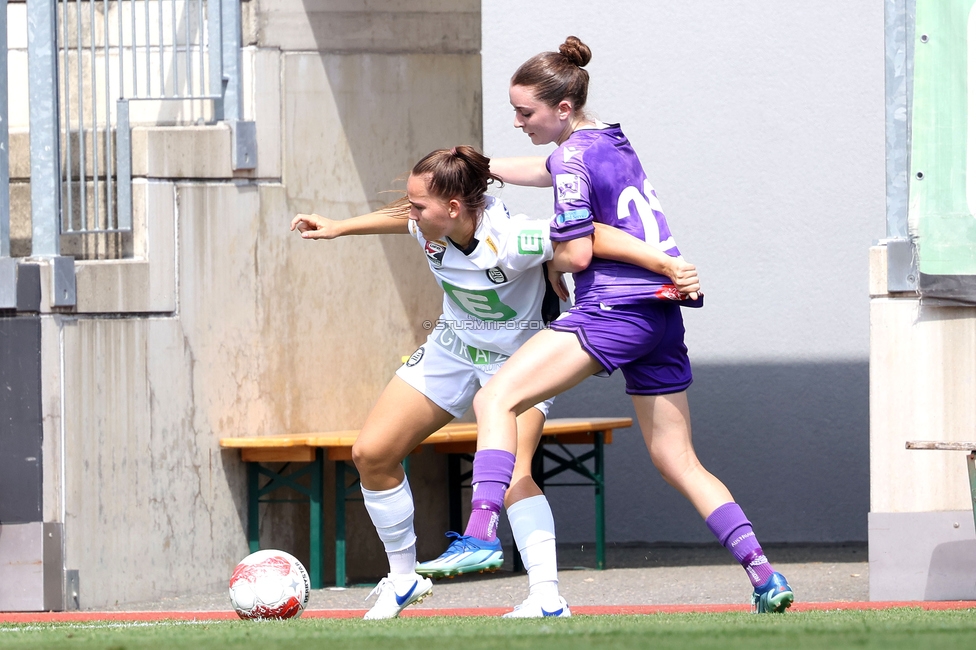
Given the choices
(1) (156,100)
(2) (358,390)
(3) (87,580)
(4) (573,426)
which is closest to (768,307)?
(4) (573,426)

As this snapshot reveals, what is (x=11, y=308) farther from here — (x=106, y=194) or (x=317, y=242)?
(x=317, y=242)

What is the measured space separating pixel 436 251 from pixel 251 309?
3.19m

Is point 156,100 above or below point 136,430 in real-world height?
above

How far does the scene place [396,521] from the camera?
17.2 ft

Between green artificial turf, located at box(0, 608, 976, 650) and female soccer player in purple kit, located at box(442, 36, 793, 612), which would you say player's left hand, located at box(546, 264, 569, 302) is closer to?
female soccer player in purple kit, located at box(442, 36, 793, 612)

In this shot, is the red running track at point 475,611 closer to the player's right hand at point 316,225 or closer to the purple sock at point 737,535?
the purple sock at point 737,535

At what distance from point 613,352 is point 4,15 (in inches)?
171

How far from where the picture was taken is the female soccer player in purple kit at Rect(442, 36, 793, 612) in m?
4.60

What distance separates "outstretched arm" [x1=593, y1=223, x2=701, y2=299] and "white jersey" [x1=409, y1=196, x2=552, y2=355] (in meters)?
0.25

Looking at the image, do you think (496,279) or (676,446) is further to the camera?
(496,279)

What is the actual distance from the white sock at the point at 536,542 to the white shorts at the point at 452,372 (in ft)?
1.31

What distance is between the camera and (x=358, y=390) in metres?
8.45

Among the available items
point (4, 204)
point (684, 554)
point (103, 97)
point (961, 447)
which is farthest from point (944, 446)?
point (103, 97)

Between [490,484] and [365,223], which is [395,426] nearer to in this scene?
[490,484]
